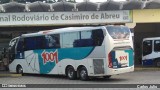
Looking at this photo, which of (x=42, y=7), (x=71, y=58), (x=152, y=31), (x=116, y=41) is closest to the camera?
(x=116, y=41)

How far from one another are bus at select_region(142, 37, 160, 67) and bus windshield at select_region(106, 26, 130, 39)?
919cm

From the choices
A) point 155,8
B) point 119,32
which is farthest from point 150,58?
point 119,32

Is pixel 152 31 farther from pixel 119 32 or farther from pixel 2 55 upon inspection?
pixel 119 32

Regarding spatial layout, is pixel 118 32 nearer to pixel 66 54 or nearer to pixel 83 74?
pixel 83 74

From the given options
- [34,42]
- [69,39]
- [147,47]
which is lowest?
[147,47]

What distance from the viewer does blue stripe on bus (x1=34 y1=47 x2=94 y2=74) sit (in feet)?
66.4

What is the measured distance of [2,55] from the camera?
2950 centimetres

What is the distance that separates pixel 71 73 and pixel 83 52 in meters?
1.60

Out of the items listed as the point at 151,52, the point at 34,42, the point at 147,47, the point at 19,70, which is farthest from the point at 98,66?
the point at 147,47

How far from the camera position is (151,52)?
2964cm

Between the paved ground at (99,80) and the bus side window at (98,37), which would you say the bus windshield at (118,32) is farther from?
the paved ground at (99,80)

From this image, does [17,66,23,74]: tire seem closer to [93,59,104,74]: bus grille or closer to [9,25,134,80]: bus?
[9,25,134,80]: bus

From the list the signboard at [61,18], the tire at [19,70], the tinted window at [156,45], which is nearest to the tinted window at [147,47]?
the tinted window at [156,45]

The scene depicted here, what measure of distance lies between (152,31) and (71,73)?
57.9 feet
